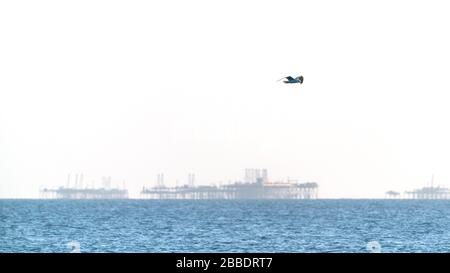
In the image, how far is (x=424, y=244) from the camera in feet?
287

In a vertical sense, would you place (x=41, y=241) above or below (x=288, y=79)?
below

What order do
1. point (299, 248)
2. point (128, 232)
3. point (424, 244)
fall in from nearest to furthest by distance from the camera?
1. point (299, 248)
2. point (424, 244)
3. point (128, 232)
